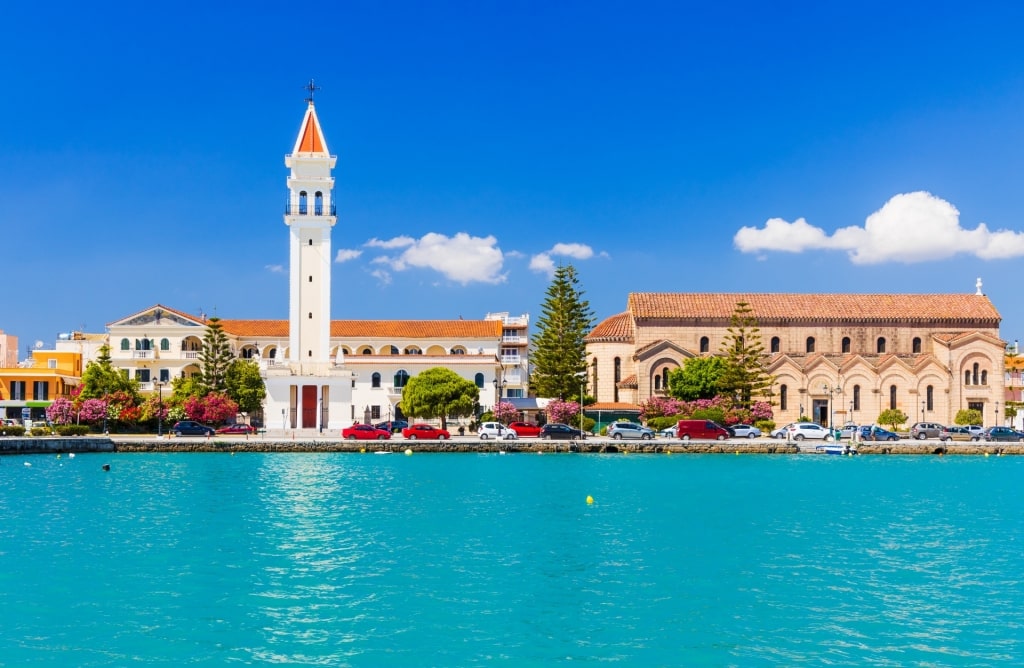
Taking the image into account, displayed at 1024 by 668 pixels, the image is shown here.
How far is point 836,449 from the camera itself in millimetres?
50188

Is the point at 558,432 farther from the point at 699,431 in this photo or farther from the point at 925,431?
the point at 925,431

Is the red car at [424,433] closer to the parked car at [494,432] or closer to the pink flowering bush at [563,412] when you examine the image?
the parked car at [494,432]

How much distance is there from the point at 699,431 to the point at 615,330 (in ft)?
47.5

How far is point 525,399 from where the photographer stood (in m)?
62.8

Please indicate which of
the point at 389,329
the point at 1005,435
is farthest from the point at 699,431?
the point at 389,329

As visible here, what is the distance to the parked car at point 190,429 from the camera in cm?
5312

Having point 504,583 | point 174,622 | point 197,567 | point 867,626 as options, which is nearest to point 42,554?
point 197,567

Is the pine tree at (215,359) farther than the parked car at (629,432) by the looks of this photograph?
Yes

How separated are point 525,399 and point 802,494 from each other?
31093 millimetres

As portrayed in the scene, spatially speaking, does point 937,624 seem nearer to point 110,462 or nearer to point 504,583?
point 504,583

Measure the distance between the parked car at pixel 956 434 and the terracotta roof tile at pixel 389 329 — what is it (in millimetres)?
29837

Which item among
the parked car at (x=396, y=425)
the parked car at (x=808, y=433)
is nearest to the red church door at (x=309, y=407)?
the parked car at (x=396, y=425)

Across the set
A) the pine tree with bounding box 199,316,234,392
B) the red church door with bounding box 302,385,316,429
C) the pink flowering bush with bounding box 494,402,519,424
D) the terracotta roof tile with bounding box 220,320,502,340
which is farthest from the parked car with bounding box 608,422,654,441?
the pine tree with bounding box 199,316,234,392

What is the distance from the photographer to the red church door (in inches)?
2216
